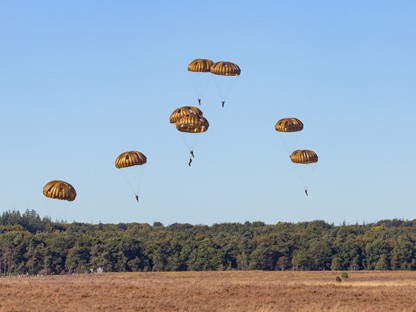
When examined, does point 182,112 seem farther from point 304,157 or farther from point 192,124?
point 304,157

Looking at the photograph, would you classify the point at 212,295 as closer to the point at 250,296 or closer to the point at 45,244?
the point at 250,296

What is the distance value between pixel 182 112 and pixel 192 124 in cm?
371

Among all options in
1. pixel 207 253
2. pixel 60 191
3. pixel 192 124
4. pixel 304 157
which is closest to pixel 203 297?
pixel 60 191

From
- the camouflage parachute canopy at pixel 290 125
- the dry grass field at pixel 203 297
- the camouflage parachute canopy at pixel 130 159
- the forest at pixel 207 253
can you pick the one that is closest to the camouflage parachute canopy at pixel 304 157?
the camouflage parachute canopy at pixel 290 125

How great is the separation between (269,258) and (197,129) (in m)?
77.3

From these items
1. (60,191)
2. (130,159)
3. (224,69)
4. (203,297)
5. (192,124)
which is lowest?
(203,297)

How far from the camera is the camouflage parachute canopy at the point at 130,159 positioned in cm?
7300

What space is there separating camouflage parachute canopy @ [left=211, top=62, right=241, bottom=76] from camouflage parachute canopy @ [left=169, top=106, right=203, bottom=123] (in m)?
3.52

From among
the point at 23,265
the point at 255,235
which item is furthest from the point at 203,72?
the point at 255,235

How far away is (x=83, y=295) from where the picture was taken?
63.3 meters

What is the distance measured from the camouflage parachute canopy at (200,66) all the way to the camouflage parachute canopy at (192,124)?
559cm

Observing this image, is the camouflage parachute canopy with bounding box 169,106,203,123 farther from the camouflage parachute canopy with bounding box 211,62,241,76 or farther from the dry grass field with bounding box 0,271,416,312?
the dry grass field with bounding box 0,271,416,312

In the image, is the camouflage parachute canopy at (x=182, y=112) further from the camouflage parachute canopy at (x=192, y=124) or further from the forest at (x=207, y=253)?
the forest at (x=207, y=253)

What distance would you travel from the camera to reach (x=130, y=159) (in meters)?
73.1
